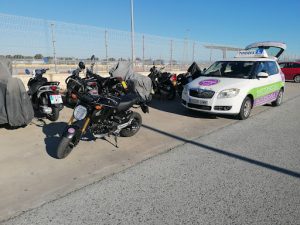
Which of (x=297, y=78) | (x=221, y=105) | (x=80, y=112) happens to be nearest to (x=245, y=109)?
(x=221, y=105)

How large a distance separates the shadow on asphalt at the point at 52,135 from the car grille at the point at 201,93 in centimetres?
348

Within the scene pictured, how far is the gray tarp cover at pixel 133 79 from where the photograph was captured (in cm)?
901

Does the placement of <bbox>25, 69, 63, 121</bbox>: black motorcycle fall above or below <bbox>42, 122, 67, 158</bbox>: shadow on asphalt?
above

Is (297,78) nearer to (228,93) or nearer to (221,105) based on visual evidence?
(228,93)

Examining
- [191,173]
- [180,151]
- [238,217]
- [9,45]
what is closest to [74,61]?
[9,45]

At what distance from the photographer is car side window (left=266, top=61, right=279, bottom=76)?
8805mm

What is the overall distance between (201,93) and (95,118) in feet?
11.4

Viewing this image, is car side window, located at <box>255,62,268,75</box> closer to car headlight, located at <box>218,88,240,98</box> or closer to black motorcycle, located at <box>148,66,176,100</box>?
car headlight, located at <box>218,88,240,98</box>

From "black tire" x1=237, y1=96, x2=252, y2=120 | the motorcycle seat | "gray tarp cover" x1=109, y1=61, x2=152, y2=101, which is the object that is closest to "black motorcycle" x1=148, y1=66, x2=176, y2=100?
"gray tarp cover" x1=109, y1=61, x2=152, y2=101

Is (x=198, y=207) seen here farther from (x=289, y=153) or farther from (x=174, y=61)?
(x=174, y=61)

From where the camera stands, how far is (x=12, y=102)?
5648 millimetres

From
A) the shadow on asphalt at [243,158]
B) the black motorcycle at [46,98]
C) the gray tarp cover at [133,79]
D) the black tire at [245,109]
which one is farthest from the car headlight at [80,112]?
the black tire at [245,109]

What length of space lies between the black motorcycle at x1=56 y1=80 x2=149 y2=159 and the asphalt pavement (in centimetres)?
103

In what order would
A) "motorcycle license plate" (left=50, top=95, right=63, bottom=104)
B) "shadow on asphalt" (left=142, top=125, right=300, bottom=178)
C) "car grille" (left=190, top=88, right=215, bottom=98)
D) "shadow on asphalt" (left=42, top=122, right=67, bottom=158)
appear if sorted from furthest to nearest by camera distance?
"car grille" (left=190, top=88, right=215, bottom=98) → "motorcycle license plate" (left=50, top=95, right=63, bottom=104) → "shadow on asphalt" (left=42, top=122, right=67, bottom=158) → "shadow on asphalt" (left=142, top=125, right=300, bottom=178)
